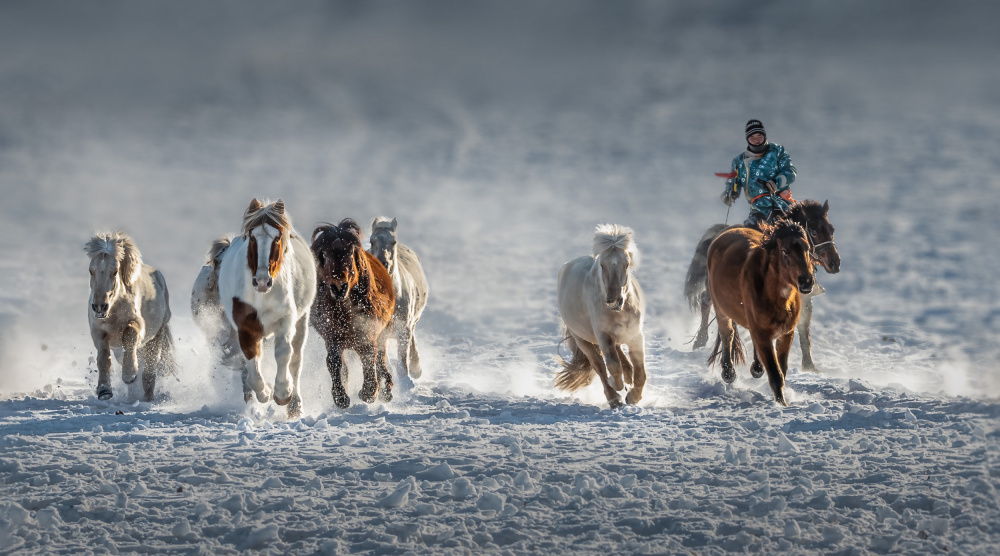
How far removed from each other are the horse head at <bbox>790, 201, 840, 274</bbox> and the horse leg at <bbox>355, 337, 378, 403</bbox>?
4.39 meters

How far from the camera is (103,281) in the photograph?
8383mm

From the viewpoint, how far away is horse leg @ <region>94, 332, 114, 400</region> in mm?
8711

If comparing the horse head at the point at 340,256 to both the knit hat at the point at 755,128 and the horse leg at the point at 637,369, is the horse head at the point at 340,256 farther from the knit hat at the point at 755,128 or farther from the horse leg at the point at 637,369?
the knit hat at the point at 755,128

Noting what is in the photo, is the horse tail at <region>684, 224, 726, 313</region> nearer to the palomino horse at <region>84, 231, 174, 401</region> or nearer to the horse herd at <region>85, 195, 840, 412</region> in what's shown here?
the horse herd at <region>85, 195, 840, 412</region>

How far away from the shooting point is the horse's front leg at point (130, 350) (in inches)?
349

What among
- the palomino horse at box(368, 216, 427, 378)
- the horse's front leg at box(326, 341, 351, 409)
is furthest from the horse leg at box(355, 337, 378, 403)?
the palomino horse at box(368, 216, 427, 378)

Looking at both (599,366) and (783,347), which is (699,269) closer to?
(783,347)

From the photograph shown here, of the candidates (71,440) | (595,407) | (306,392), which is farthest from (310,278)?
(595,407)

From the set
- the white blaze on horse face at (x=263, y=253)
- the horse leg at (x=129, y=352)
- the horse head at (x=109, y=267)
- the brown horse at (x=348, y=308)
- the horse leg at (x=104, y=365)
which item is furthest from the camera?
the horse leg at (x=129, y=352)

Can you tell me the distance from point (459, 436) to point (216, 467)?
5.49 feet

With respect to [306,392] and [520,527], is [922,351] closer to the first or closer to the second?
[306,392]

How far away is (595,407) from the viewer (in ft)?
24.8

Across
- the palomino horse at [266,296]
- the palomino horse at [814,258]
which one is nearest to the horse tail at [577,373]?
the palomino horse at [814,258]

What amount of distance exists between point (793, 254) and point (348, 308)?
4.14 meters
